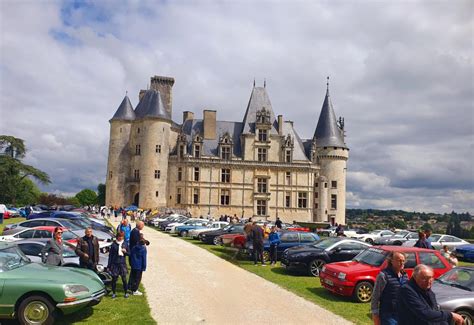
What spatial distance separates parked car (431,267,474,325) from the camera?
350 inches

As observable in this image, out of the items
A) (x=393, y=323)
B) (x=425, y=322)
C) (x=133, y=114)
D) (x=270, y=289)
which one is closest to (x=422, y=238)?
(x=270, y=289)

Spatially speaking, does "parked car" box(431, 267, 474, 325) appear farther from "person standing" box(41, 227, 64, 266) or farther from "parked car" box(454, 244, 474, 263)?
"parked car" box(454, 244, 474, 263)

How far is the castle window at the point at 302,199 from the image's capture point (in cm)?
5953

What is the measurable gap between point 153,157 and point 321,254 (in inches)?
1669

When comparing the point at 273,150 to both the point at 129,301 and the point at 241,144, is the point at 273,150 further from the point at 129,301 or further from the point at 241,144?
the point at 129,301

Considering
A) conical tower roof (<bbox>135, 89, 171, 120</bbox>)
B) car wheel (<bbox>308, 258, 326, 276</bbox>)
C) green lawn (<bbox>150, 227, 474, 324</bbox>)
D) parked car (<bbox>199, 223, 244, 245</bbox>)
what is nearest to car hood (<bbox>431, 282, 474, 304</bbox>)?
green lawn (<bbox>150, 227, 474, 324</bbox>)

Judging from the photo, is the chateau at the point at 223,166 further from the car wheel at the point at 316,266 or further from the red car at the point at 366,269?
the red car at the point at 366,269

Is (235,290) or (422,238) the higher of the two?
(422,238)

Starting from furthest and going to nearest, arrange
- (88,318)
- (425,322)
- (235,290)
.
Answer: (235,290) < (88,318) < (425,322)

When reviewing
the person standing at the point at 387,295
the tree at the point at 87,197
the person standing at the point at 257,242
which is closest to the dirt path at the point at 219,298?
the person standing at the point at 257,242

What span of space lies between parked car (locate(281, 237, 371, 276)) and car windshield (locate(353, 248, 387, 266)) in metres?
3.00

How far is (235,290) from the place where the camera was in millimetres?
12562

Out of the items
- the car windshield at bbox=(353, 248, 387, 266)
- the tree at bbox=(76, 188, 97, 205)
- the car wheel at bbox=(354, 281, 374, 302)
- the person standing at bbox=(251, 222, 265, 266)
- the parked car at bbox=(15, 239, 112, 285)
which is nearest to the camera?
the car wheel at bbox=(354, 281, 374, 302)

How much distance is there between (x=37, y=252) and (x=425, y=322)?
10.4 meters
